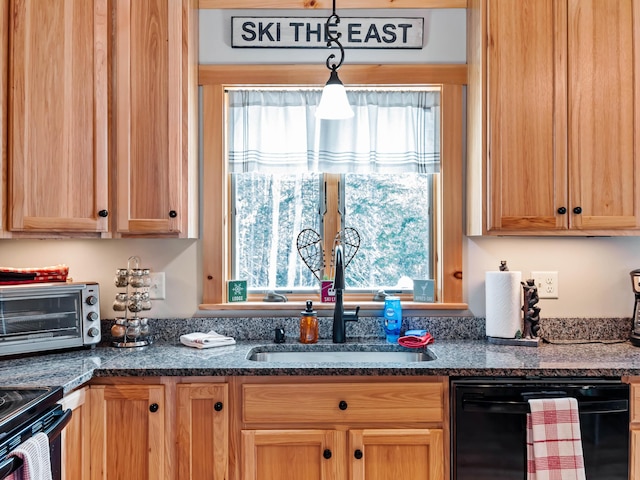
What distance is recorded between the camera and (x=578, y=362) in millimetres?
1850

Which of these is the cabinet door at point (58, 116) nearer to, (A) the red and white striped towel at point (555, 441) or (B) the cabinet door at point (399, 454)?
(B) the cabinet door at point (399, 454)

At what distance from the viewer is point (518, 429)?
1.75 meters

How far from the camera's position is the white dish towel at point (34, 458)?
1.29 meters

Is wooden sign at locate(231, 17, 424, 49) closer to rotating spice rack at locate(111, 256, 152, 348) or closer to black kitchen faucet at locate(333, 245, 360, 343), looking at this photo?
black kitchen faucet at locate(333, 245, 360, 343)

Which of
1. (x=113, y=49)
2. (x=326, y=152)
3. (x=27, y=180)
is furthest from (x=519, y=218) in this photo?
(x=27, y=180)

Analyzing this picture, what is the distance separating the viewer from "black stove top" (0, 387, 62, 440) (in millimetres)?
1312

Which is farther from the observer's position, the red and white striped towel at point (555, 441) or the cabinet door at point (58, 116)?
the cabinet door at point (58, 116)

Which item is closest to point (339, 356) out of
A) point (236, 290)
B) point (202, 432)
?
point (236, 290)

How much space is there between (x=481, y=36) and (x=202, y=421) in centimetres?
186

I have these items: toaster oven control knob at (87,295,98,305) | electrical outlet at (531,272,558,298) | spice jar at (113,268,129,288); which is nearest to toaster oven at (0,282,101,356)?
toaster oven control knob at (87,295,98,305)

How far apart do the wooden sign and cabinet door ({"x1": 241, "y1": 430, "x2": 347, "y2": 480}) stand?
5.51 ft

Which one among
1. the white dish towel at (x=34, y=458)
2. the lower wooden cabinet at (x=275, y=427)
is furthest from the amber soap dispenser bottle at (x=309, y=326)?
the white dish towel at (x=34, y=458)

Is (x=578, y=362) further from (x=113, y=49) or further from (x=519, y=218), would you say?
(x=113, y=49)

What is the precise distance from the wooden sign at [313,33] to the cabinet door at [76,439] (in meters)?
1.63
